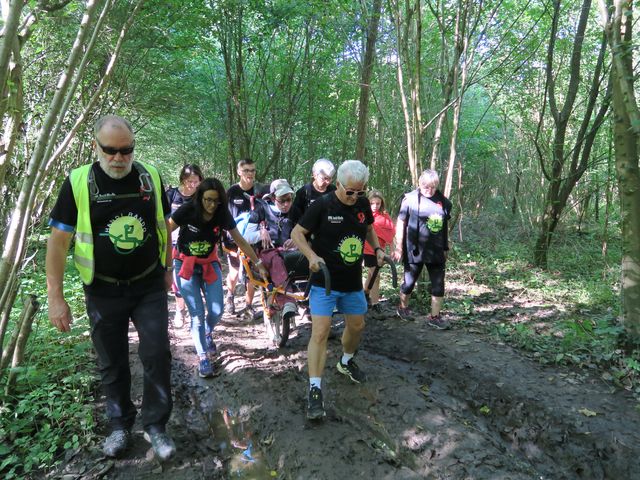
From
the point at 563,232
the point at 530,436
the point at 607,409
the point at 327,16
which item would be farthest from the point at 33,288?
the point at 563,232

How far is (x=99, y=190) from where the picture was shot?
9.31 ft

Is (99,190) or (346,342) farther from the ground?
(99,190)

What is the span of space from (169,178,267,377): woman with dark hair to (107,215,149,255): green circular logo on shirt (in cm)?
145

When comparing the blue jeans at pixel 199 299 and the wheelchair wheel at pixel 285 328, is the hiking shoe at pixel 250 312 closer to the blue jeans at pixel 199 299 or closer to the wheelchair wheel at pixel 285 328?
the wheelchair wheel at pixel 285 328

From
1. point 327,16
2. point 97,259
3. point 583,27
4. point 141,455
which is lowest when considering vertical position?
point 141,455

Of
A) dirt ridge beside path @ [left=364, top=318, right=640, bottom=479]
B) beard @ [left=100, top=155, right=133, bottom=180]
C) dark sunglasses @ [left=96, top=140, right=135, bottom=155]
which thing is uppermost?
dark sunglasses @ [left=96, top=140, right=135, bottom=155]

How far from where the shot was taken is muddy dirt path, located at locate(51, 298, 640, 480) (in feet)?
10.5

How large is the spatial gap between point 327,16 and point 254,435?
851 cm

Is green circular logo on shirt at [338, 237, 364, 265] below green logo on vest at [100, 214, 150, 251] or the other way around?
below

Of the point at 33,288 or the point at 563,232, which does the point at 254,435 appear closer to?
the point at 33,288

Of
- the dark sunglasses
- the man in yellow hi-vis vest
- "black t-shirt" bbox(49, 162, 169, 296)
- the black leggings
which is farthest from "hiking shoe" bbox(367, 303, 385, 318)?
the dark sunglasses

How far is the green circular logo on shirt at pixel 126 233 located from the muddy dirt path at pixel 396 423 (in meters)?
1.52

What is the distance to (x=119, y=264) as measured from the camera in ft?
9.60

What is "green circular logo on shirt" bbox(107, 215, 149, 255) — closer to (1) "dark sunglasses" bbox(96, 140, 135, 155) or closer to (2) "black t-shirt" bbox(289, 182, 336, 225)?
(1) "dark sunglasses" bbox(96, 140, 135, 155)
